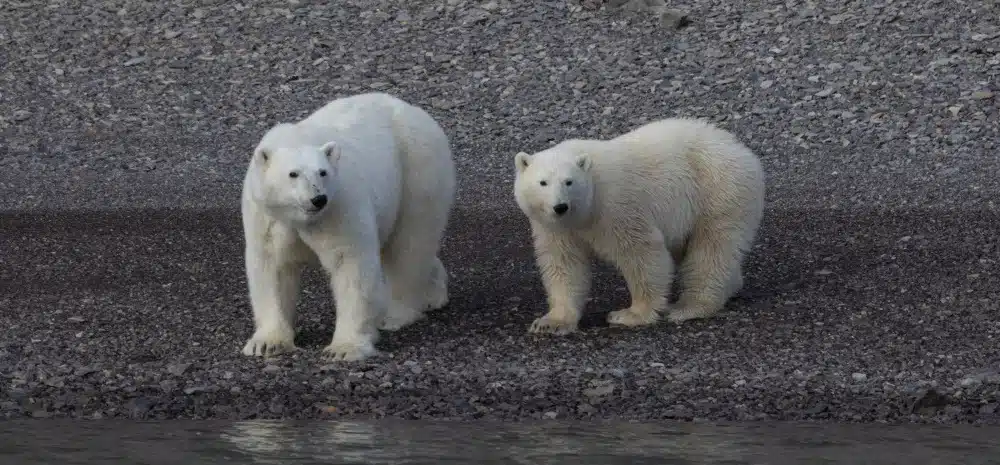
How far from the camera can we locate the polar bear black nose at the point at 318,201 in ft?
23.1

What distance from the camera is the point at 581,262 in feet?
27.1

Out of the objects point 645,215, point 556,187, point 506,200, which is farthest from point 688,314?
point 506,200

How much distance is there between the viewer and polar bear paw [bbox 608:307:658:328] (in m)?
8.27

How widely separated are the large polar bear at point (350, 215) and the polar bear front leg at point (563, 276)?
622 millimetres

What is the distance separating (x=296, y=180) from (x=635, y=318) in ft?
6.93

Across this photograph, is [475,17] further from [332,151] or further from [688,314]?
[332,151]

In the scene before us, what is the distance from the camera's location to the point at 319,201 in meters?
7.04

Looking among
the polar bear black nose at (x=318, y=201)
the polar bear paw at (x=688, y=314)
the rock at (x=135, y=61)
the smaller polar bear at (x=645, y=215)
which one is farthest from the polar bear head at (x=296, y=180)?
the rock at (x=135, y=61)

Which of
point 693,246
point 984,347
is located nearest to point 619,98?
point 693,246

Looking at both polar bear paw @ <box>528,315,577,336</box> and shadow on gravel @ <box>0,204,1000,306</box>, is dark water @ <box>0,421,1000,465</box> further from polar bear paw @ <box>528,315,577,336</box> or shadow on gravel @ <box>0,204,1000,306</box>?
shadow on gravel @ <box>0,204,1000,306</box>

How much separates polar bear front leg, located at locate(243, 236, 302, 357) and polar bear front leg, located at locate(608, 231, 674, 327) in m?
1.71

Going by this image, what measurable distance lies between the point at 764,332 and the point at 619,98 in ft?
25.9

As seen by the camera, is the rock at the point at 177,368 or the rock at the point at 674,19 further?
the rock at the point at 674,19

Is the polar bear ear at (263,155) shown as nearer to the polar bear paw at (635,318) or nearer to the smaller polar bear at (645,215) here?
the smaller polar bear at (645,215)
